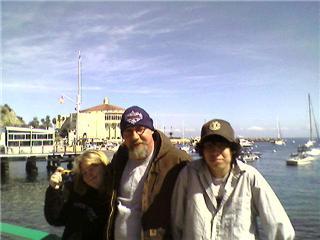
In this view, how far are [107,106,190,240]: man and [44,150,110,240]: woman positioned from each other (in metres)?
0.22

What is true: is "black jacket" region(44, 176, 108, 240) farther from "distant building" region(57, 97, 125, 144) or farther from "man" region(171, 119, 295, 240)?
"distant building" region(57, 97, 125, 144)

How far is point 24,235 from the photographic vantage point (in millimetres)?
4941

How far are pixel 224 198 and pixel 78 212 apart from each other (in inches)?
59.9

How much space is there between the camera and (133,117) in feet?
10.6

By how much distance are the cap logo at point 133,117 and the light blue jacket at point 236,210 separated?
739 millimetres

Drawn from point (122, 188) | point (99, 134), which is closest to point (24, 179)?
point (122, 188)

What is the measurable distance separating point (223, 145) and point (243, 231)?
0.70m

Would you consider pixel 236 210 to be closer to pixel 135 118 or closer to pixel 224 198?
pixel 224 198

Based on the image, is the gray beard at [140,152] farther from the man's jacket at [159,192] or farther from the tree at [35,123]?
the tree at [35,123]

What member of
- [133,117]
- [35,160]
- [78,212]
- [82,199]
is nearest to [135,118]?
[133,117]

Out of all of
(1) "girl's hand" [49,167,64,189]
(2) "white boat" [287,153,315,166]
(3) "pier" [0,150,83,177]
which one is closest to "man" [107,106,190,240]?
(1) "girl's hand" [49,167,64,189]

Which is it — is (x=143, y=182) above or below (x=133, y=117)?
below

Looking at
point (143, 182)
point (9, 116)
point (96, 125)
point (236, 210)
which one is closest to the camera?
point (236, 210)

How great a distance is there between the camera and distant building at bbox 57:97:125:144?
7481 cm
